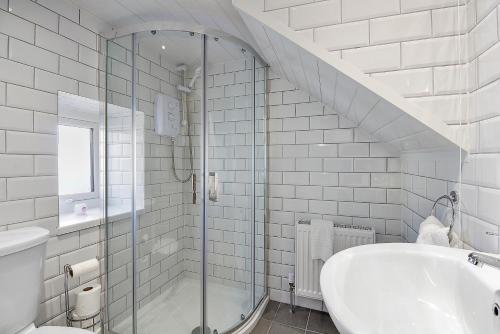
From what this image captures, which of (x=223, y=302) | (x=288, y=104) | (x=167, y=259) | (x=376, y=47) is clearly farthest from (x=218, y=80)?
(x=223, y=302)

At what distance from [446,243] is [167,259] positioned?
1.56 metres

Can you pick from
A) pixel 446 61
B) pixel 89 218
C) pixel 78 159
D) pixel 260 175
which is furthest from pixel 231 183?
pixel 446 61

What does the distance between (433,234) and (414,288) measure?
0.27 metres

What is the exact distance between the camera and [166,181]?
1671 mm

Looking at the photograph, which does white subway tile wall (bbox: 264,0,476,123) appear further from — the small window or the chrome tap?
the small window

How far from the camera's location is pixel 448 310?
69cm

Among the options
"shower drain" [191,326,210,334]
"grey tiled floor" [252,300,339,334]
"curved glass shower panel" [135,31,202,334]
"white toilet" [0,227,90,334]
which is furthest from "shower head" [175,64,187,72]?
"grey tiled floor" [252,300,339,334]

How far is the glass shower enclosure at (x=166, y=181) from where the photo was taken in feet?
5.21

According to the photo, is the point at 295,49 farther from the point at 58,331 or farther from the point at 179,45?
the point at 58,331

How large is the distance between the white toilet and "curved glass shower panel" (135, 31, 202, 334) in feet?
1.82

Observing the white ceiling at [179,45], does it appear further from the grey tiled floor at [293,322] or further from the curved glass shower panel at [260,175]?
the grey tiled floor at [293,322]

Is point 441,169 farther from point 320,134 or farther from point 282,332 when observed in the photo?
point 282,332

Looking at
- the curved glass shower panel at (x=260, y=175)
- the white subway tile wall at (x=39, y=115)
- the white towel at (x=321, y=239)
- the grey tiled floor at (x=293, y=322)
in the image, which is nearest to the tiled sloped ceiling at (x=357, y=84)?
the curved glass shower panel at (x=260, y=175)

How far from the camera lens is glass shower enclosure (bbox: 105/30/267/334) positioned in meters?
1.59
